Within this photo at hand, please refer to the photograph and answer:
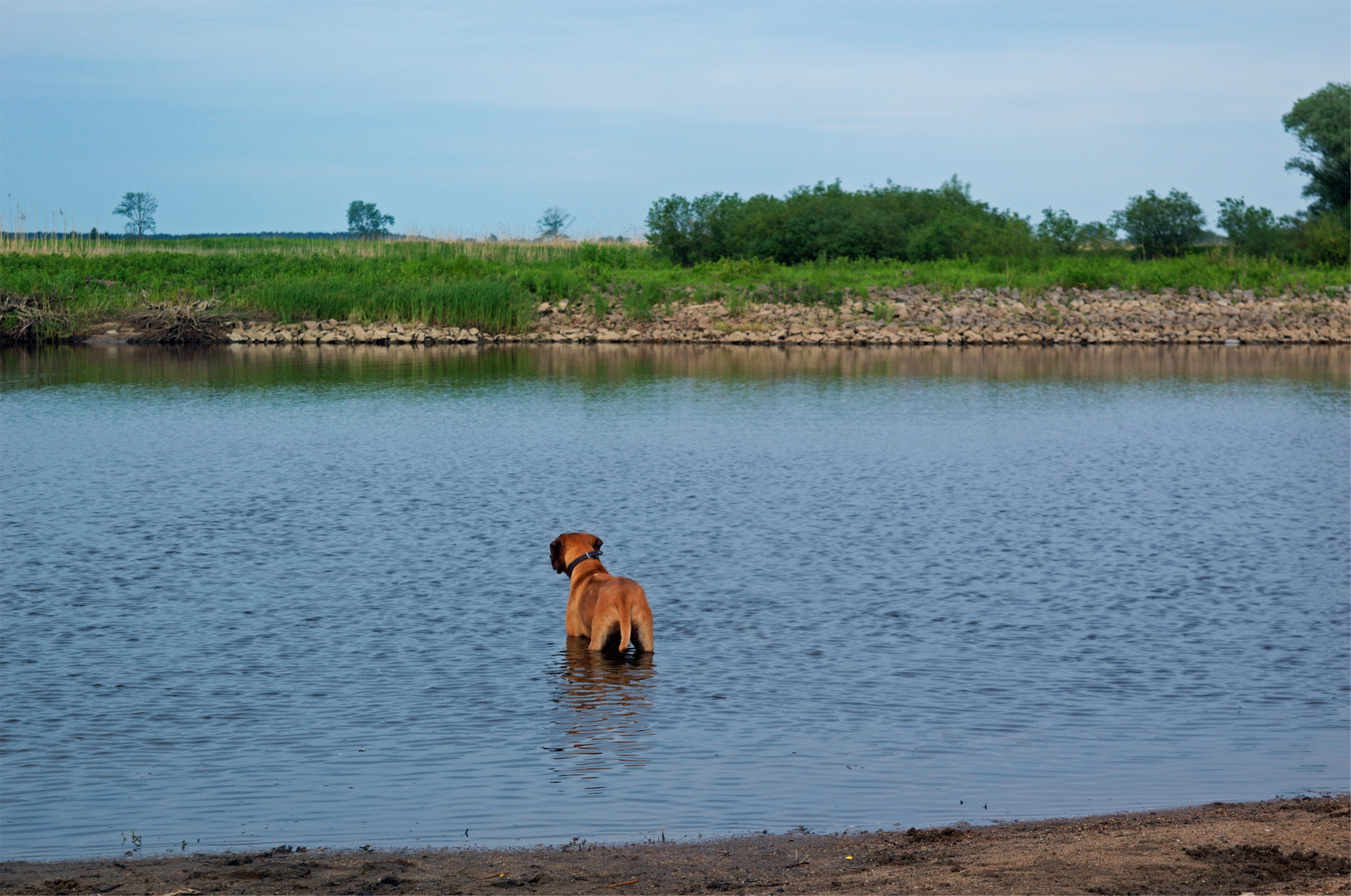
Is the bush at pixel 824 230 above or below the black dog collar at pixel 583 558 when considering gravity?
above

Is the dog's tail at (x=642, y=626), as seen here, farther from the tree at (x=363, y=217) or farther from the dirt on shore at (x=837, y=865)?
the tree at (x=363, y=217)

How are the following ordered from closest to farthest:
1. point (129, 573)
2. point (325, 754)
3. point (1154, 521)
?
point (325, 754) → point (129, 573) → point (1154, 521)

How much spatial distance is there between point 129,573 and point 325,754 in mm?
6937

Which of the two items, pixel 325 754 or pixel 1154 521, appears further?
pixel 1154 521

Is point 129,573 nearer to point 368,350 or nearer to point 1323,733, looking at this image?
point 1323,733

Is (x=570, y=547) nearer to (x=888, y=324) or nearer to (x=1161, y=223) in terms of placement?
(x=888, y=324)

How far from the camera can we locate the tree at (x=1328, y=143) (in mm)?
84438

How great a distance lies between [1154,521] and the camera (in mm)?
18609

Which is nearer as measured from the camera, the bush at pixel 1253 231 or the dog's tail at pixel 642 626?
the dog's tail at pixel 642 626

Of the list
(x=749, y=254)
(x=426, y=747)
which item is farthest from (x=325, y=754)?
(x=749, y=254)

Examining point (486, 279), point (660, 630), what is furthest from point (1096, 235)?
point (660, 630)

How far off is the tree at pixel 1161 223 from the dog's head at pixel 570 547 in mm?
74704

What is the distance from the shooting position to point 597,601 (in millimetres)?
11156

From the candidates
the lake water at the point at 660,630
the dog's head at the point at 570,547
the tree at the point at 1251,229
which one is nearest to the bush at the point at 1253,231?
the tree at the point at 1251,229
